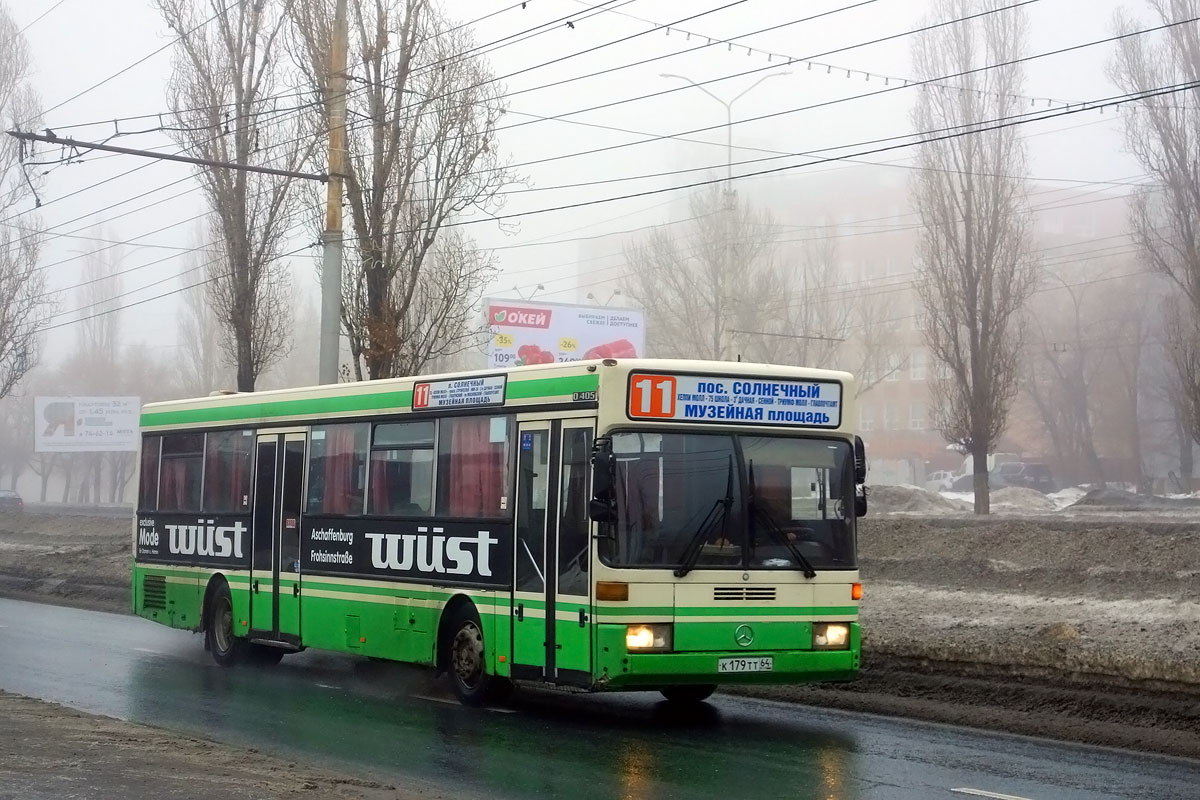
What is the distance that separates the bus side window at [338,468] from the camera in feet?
47.3

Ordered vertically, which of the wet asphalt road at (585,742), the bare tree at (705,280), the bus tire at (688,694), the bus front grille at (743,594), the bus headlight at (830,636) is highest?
the bare tree at (705,280)

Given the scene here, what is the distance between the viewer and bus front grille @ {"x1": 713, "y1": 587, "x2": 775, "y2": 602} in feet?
36.5

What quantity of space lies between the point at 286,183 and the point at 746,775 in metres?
21.7

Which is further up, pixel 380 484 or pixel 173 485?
pixel 173 485

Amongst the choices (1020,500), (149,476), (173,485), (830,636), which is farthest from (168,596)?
(1020,500)

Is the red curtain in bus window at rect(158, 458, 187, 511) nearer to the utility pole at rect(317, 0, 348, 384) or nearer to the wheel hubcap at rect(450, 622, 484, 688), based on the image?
the utility pole at rect(317, 0, 348, 384)

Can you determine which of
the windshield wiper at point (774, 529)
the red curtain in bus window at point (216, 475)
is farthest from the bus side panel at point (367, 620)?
the windshield wiper at point (774, 529)

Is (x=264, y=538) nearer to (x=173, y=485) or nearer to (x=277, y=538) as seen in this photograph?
(x=277, y=538)

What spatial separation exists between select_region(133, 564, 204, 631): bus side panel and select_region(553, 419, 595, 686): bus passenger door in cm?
725

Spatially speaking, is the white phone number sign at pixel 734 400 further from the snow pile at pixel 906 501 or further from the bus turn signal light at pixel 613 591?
the snow pile at pixel 906 501

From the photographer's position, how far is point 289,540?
1547 centimetres

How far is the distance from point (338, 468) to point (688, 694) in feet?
14.3

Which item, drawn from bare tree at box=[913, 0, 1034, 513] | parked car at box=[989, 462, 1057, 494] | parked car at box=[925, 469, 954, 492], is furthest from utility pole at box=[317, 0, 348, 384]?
parked car at box=[925, 469, 954, 492]

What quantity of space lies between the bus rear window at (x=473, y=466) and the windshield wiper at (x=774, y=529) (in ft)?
7.15
